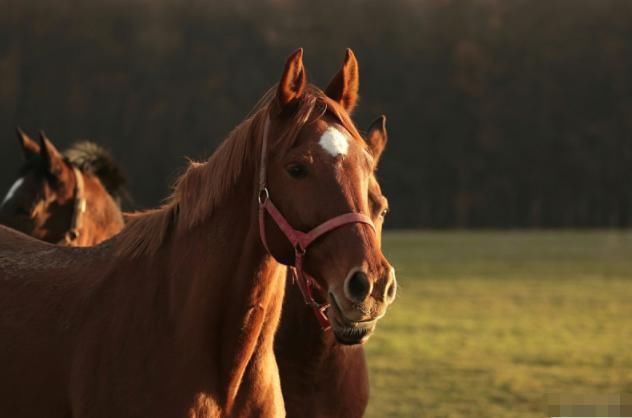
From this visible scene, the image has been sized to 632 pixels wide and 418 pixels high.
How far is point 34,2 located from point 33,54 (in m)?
4.31

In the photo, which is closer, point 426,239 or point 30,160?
point 30,160

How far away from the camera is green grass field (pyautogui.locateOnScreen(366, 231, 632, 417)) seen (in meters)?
9.86

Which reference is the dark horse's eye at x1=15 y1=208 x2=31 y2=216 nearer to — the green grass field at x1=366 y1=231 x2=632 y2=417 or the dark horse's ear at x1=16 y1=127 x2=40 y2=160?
the dark horse's ear at x1=16 y1=127 x2=40 y2=160

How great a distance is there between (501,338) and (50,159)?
976 cm

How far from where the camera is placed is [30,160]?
23.7 feet

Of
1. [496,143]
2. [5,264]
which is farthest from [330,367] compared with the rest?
[496,143]

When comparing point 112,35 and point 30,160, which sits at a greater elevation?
point 30,160

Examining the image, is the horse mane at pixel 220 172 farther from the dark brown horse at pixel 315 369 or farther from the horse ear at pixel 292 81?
the dark brown horse at pixel 315 369

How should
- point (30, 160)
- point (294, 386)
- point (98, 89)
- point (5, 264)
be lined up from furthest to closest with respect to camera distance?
point (98, 89) → point (30, 160) → point (294, 386) → point (5, 264)

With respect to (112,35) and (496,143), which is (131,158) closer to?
(112,35)

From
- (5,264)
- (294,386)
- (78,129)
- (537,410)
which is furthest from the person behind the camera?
(78,129)

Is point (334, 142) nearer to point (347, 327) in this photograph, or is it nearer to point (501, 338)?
point (347, 327)

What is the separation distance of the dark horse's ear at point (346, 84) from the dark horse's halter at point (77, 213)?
3612 mm

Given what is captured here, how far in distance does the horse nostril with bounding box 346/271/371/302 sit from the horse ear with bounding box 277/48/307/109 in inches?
31.3
